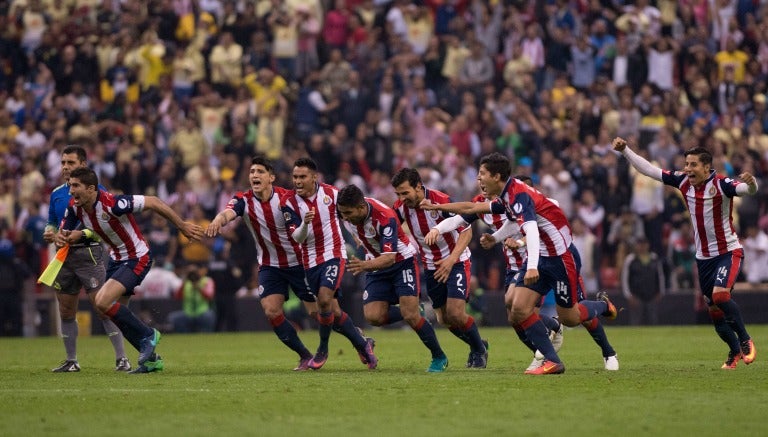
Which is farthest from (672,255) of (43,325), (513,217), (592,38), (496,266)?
(513,217)

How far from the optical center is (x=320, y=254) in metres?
15.9

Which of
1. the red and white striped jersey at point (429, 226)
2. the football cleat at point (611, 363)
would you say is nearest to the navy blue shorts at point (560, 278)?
the football cleat at point (611, 363)

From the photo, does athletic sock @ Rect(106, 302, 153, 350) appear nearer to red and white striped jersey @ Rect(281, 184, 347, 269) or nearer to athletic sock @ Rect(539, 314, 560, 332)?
red and white striped jersey @ Rect(281, 184, 347, 269)

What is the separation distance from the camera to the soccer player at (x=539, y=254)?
554 inches

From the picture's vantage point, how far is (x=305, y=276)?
1616 centimetres

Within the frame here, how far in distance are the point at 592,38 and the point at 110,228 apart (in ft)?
57.0

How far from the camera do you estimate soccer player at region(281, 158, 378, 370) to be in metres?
15.8

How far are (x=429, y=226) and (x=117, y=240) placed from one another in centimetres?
342

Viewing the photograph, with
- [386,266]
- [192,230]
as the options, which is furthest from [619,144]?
[192,230]

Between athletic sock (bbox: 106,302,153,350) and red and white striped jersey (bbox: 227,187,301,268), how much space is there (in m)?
1.59

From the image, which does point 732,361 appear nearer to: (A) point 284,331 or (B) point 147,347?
(A) point 284,331

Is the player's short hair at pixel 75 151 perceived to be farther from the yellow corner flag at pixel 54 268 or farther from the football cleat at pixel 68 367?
the football cleat at pixel 68 367

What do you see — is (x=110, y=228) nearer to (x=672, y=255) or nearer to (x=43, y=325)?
(x=43, y=325)

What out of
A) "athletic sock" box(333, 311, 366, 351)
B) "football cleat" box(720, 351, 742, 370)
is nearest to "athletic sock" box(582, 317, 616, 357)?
"football cleat" box(720, 351, 742, 370)
